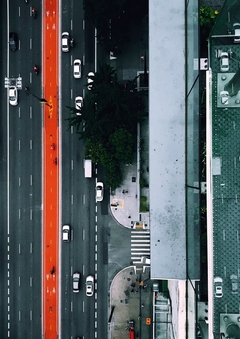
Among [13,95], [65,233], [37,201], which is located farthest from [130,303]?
[13,95]

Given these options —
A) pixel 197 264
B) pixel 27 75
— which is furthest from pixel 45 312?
pixel 27 75

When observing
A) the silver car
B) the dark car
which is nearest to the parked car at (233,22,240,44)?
the silver car

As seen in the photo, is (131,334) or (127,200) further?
(127,200)

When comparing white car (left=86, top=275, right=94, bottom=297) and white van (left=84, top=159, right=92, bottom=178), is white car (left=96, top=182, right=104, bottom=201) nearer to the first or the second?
white van (left=84, top=159, right=92, bottom=178)

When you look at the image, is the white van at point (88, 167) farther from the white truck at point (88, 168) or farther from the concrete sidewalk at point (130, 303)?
the concrete sidewalk at point (130, 303)

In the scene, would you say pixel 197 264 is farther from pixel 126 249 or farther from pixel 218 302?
pixel 126 249

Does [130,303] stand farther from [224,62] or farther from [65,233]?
[224,62]

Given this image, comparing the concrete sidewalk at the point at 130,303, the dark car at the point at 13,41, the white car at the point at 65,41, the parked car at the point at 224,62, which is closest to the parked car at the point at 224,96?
the parked car at the point at 224,62
